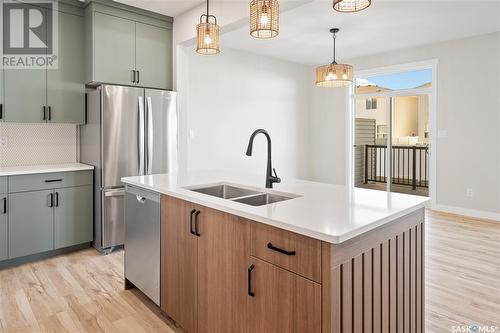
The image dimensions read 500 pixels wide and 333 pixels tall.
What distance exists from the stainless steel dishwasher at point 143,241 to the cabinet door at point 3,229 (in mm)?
1342

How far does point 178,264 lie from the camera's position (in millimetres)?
2086

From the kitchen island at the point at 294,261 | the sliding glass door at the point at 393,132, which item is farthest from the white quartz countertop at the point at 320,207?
the sliding glass door at the point at 393,132

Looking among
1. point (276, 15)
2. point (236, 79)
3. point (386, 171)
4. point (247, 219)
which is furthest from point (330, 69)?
point (247, 219)

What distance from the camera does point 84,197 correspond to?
3.59 m

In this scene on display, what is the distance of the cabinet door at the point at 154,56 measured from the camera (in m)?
3.89

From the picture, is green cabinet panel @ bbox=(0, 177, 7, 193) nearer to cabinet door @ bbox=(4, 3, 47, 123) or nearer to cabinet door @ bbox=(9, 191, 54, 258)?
cabinet door @ bbox=(9, 191, 54, 258)

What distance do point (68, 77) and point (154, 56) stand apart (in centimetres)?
97

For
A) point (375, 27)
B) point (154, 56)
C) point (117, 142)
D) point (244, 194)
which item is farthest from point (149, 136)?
point (375, 27)

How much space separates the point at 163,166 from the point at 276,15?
7.71 feet

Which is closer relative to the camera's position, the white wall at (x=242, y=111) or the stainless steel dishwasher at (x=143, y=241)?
the stainless steel dishwasher at (x=143, y=241)

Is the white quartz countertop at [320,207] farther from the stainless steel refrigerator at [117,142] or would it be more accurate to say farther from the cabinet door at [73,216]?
the cabinet door at [73,216]

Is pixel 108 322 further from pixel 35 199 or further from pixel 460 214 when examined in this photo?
pixel 460 214

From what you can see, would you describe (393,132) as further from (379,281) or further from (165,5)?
(379,281)

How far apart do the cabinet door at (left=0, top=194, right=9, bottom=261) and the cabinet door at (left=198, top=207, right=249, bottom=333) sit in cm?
226
